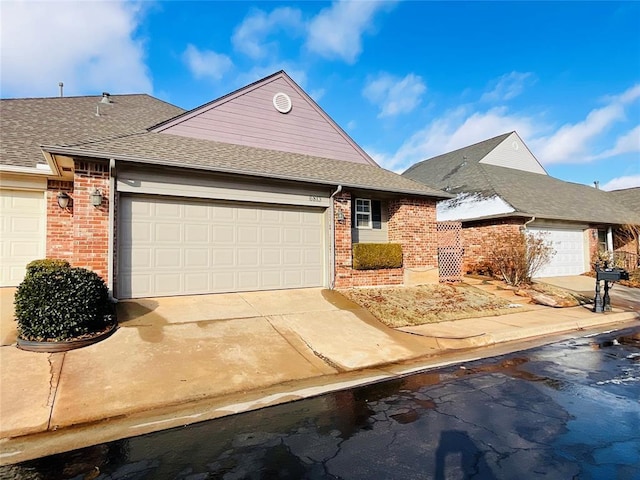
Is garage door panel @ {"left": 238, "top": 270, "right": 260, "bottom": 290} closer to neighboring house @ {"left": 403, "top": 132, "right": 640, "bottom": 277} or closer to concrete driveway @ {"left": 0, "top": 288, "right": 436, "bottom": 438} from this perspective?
concrete driveway @ {"left": 0, "top": 288, "right": 436, "bottom": 438}

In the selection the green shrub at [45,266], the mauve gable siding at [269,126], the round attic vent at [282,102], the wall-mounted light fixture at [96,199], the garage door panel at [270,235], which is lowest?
the green shrub at [45,266]

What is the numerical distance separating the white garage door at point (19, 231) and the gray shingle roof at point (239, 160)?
3.30 m

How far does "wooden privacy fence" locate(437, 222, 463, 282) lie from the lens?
14039 millimetres

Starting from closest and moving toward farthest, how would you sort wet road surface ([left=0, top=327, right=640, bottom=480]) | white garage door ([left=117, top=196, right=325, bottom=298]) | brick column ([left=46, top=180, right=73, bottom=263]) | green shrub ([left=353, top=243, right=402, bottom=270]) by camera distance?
wet road surface ([left=0, top=327, right=640, bottom=480]), white garage door ([left=117, top=196, right=325, bottom=298]), brick column ([left=46, top=180, right=73, bottom=263]), green shrub ([left=353, top=243, right=402, bottom=270])

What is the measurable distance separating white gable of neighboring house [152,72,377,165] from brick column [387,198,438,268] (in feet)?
→ 10.0

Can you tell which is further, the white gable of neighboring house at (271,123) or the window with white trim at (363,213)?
the window with white trim at (363,213)

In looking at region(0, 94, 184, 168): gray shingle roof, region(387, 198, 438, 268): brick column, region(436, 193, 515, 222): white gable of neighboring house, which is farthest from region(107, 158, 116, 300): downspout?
region(436, 193, 515, 222): white gable of neighboring house

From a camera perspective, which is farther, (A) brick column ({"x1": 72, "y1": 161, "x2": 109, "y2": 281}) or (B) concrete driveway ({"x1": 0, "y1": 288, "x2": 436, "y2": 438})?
(A) brick column ({"x1": 72, "y1": 161, "x2": 109, "y2": 281})

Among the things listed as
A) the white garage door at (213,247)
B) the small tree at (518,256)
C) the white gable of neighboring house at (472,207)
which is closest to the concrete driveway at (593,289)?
the small tree at (518,256)

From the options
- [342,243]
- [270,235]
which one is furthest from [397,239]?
[270,235]

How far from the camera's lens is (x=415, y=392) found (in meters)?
5.21

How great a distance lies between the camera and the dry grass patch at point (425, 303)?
9.44m

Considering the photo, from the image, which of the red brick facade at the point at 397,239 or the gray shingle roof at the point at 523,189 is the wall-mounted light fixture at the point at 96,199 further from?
the gray shingle roof at the point at 523,189

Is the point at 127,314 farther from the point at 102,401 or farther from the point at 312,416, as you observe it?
the point at 312,416
